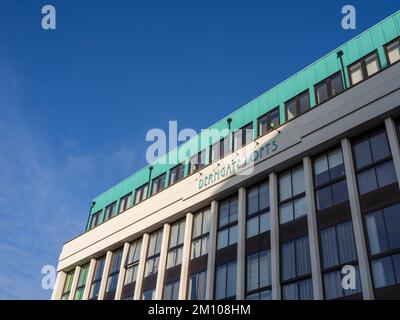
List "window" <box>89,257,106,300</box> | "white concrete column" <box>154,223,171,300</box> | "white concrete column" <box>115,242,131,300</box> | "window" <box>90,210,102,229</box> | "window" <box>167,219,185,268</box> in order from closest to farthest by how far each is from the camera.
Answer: "white concrete column" <box>154,223,171,300</box> < "window" <box>167,219,185,268</box> < "white concrete column" <box>115,242,131,300</box> < "window" <box>89,257,106,300</box> < "window" <box>90,210,102,229</box>

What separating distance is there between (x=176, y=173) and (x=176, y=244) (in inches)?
264

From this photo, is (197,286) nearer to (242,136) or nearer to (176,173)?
(242,136)

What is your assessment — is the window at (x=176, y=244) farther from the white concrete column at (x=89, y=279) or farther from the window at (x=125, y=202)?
the white concrete column at (x=89, y=279)

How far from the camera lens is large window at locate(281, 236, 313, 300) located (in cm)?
2270

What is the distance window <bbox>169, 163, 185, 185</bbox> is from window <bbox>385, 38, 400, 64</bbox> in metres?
16.9

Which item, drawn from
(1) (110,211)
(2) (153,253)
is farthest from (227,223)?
(1) (110,211)

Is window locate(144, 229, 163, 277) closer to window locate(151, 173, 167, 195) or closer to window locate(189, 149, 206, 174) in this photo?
window locate(151, 173, 167, 195)

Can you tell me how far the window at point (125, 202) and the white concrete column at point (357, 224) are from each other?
21.4 m

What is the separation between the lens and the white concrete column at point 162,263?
30.7 m

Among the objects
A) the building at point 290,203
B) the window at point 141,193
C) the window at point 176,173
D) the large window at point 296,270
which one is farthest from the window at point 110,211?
the large window at point 296,270

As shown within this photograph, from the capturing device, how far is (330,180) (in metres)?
24.6

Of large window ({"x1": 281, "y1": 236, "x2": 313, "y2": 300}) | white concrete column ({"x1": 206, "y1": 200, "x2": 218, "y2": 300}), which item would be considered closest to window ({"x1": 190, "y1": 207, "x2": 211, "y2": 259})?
white concrete column ({"x1": 206, "y1": 200, "x2": 218, "y2": 300})

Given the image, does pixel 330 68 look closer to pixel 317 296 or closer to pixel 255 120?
pixel 255 120

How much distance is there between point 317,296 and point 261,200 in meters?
7.63
